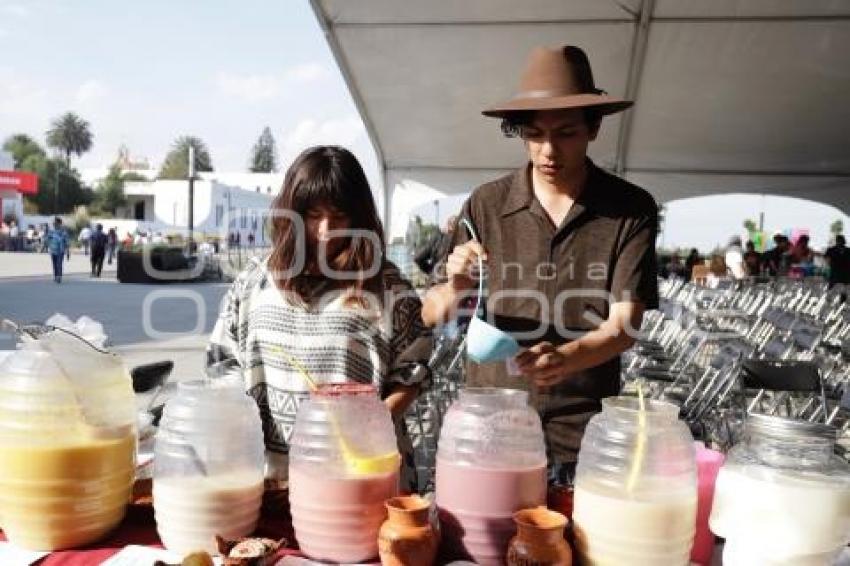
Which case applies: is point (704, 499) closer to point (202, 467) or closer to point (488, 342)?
point (488, 342)

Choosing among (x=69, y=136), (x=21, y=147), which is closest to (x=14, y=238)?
(x=21, y=147)

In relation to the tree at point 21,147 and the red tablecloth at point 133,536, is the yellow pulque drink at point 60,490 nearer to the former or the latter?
the red tablecloth at point 133,536

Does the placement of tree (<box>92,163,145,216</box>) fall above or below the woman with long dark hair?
above

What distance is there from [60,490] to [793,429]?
3.51 feet

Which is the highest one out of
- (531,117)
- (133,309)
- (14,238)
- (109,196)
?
(109,196)

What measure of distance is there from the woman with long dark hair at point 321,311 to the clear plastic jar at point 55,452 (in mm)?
292

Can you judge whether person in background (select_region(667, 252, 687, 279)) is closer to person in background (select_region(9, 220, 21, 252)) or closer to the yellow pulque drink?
the yellow pulque drink

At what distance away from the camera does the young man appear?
149cm

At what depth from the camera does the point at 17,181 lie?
1686 inches

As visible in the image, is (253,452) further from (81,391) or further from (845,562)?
(845,562)

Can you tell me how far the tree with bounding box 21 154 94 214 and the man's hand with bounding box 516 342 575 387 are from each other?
68.2 meters

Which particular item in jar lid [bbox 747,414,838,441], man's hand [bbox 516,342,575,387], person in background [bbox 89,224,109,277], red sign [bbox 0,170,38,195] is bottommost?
person in background [bbox 89,224,109,277]

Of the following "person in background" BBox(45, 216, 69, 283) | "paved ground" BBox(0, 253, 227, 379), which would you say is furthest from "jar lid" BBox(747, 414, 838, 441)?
"person in background" BBox(45, 216, 69, 283)

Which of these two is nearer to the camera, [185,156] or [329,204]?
[329,204]
